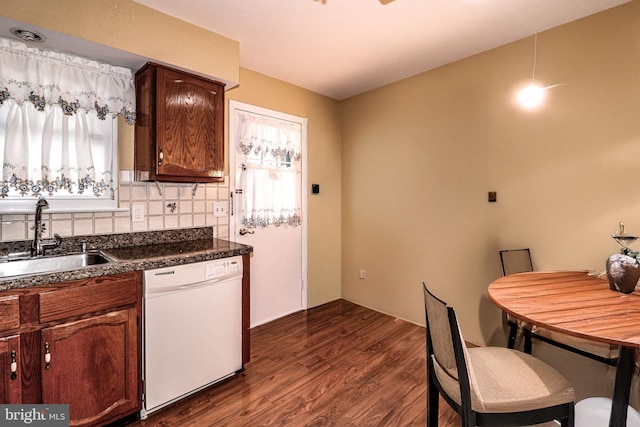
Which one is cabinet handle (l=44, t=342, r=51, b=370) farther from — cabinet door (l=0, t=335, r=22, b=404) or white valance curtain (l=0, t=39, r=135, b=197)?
white valance curtain (l=0, t=39, r=135, b=197)

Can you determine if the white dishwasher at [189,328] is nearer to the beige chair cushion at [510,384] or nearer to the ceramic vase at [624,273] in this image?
the beige chair cushion at [510,384]

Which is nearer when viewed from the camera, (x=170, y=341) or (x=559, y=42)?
(x=170, y=341)

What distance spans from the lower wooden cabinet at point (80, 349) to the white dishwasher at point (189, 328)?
3.0 inches

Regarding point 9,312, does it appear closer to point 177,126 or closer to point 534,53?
point 177,126

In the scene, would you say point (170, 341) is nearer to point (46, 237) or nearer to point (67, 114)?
point (46, 237)

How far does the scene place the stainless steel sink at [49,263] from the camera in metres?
1.75

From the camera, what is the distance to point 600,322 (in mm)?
1168

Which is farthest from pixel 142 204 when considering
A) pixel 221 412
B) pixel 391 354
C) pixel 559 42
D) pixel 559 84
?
pixel 559 42

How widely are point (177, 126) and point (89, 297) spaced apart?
1195 millimetres

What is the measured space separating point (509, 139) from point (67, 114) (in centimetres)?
315

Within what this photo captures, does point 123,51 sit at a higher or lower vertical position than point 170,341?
higher

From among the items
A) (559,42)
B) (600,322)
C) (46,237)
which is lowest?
(600,322)

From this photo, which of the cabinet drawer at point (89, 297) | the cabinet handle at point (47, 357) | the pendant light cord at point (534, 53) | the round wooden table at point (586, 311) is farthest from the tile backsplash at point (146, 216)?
the pendant light cord at point (534, 53)

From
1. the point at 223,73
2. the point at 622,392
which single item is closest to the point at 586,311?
the point at 622,392
